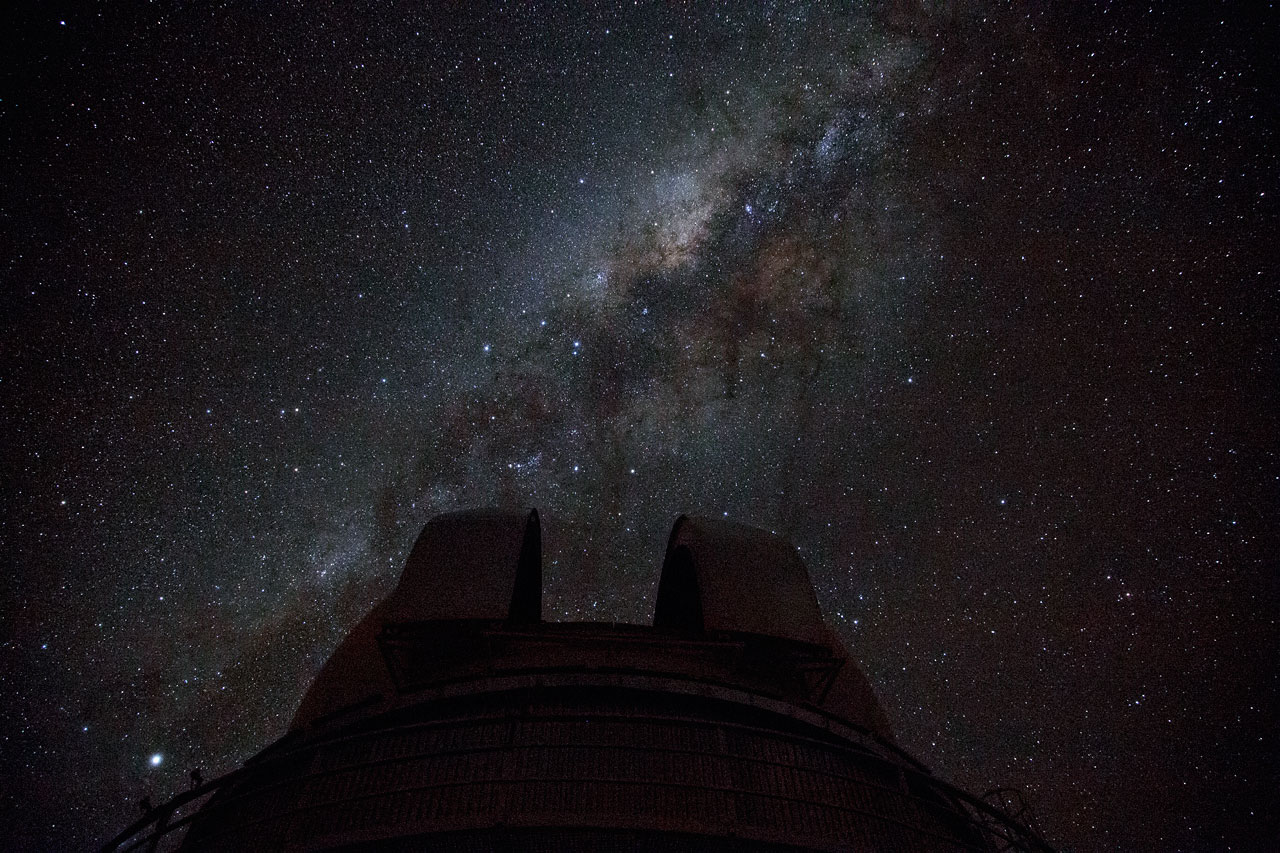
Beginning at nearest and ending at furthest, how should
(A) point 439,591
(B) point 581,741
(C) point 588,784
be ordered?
(C) point 588,784, (B) point 581,741, (A) point 439,591

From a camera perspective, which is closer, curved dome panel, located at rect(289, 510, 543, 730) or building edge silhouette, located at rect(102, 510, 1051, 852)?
building edge silhouette, located at rect(102, 510, 1051, 852)

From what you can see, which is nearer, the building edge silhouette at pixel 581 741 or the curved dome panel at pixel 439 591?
the building edge silhouette at pixel 581 741

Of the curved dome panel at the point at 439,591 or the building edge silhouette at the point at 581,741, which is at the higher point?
the curved dome panel at the point at 439,591

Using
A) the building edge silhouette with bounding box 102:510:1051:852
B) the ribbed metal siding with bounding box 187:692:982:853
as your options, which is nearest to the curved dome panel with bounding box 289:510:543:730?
the building edge silhouette with bounding box 102:510:1051:852

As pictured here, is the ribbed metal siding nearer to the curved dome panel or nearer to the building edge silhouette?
the building edge silhouette

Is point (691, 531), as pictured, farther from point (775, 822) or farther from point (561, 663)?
point (775, 822)

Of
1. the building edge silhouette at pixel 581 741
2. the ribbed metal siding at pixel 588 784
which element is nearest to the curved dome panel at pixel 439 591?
the building edge silhouette at pixel 581 741

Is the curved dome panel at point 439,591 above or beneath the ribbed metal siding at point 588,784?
above

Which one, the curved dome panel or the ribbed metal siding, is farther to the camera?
the curved dome panel

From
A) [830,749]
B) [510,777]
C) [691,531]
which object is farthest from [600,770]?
[691,531]

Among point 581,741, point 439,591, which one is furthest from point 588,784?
point 439,591

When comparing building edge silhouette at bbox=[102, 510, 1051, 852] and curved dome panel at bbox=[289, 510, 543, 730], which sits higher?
curved dome panel at bbox=[289, 510, 543, 730]

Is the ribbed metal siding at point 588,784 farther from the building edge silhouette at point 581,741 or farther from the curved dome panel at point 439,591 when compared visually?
the curved dome panel at point 439,591

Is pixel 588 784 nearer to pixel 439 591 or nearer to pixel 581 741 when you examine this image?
pixel 581 741
